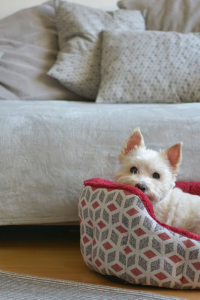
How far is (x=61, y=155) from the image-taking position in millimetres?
1175

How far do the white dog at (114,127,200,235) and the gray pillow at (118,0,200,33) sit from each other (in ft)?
4.41

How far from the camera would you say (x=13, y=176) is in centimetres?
117

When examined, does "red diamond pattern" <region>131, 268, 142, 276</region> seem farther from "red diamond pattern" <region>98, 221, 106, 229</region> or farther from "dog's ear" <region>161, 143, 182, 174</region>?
"dog's ear" <region>161, 143, 182, 174</region>

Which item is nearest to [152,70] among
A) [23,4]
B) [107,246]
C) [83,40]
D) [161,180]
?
[83,40]

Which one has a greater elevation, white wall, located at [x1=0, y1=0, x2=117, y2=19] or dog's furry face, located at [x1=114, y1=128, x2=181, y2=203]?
white wall, located at [x1=0, y1=0, x2=117, y2=19]

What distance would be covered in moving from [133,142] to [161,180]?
172 mm

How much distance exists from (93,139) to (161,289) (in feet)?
1.93

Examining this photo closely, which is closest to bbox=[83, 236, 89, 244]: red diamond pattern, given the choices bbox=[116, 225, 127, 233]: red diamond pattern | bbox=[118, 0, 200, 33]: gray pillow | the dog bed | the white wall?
the dog bed

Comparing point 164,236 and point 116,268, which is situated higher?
point 164,236

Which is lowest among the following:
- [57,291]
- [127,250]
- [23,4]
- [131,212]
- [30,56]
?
[57,291]

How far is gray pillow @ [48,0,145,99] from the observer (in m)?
1.87

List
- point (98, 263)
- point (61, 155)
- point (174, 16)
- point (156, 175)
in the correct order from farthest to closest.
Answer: point (174, 16) < point (61, 155) < point (156, 175) < point (98, 263)

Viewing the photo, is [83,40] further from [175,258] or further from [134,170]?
[175,258]

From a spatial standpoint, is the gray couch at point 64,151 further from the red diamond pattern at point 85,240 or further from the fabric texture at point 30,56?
the fabric texture at point 30,56
